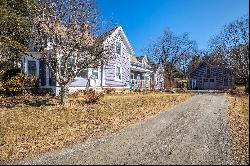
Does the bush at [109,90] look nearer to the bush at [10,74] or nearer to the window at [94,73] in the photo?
the window at [94,73]

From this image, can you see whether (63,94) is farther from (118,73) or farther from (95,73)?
(118,73)

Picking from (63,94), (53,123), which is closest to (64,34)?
(63,94)

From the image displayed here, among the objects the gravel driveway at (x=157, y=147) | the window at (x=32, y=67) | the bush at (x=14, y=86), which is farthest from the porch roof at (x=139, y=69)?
the gravel driveway at (x=157, y=147)

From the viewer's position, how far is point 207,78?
5969 centimetres

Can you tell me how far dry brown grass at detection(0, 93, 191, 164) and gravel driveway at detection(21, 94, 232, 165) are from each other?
920mm

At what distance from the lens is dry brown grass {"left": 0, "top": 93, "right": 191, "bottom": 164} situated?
410 inches

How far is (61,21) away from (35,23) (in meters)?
1.57

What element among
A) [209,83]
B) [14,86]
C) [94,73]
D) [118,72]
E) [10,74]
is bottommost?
[14,86]

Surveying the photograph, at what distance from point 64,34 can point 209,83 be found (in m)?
44.6

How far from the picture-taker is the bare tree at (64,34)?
61.2ft

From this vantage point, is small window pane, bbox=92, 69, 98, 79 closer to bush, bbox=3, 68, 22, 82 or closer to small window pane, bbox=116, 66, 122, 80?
small window pane, bbox=116, 66, 122, 80

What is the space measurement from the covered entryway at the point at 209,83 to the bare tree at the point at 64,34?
138ft

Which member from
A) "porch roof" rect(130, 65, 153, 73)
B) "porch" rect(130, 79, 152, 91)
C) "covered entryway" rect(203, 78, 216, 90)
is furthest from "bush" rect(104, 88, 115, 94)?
"covered entryway" rect(203, 78, 216, 90)

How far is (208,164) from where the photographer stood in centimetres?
766
